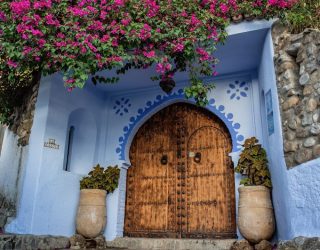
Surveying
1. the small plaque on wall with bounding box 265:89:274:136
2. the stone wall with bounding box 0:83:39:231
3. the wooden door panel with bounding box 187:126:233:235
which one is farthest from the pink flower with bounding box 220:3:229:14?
the stone wall with bounding box 0:83:39:231

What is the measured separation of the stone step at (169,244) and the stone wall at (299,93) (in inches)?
69.2

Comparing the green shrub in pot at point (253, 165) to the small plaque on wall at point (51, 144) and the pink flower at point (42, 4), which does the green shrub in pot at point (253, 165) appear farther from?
the pink flower at point (42, 4)

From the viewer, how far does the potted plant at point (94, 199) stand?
532cm

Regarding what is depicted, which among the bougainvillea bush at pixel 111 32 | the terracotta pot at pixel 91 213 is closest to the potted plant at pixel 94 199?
the terracotta pot at pixel 91 213

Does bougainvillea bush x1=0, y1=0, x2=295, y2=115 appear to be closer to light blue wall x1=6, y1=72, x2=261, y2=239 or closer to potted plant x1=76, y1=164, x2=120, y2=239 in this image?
light blue wall x1=6, y1=72, x2=261, y2=239

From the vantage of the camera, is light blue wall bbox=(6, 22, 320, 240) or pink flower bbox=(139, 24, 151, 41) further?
pink flower bbox=(139, 24, 151, 41)

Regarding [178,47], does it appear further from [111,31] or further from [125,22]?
[111,31]

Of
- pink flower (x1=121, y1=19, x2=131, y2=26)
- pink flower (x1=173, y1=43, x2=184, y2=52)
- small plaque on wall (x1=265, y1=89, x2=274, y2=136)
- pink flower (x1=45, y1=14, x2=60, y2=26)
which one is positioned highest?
pink flower (x1=121, y1=19, x2=131, y2=26)

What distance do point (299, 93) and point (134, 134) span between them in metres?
3.20

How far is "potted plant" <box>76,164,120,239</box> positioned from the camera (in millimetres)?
5320

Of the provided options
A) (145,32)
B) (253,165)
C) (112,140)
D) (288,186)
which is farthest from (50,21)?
(288,186)

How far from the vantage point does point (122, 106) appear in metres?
6.49

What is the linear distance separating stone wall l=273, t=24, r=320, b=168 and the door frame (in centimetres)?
145

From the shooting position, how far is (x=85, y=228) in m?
5.29
